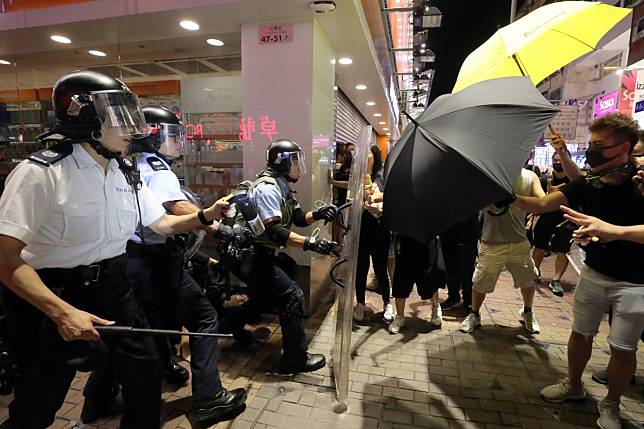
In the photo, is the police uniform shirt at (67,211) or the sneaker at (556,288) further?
the sneaker at (556,288)

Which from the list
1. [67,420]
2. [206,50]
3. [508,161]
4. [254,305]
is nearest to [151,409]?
[67,420]

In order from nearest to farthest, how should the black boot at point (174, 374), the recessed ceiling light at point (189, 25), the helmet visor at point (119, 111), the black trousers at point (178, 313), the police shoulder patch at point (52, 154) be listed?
the police shoulder patch at point (52, 154) < the helmet visor at point (119, 111) < the black trousers at point (178, 313) < the black boot at point (174, 374) < the recessed ceiling light at point (189, 25)

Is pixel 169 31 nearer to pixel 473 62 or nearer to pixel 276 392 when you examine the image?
pixel 473 62

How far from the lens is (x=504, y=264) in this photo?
11.5ft

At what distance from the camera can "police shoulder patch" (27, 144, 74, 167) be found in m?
1.50

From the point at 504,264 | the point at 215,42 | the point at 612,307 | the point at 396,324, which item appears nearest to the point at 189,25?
the point at 215,42

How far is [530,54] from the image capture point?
271cm

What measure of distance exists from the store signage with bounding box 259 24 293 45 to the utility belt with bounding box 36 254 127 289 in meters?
2.94

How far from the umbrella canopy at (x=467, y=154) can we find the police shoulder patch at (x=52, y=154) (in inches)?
66.2

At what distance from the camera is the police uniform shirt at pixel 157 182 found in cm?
236

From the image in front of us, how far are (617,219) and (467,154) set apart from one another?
1.26 metres

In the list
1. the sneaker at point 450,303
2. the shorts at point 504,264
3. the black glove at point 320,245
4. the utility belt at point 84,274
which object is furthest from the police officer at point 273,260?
the sneaker at point 450,303

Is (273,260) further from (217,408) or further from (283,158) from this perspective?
(217,408)

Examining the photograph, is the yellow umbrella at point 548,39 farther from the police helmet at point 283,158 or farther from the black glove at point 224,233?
the black glove at point 224,233
